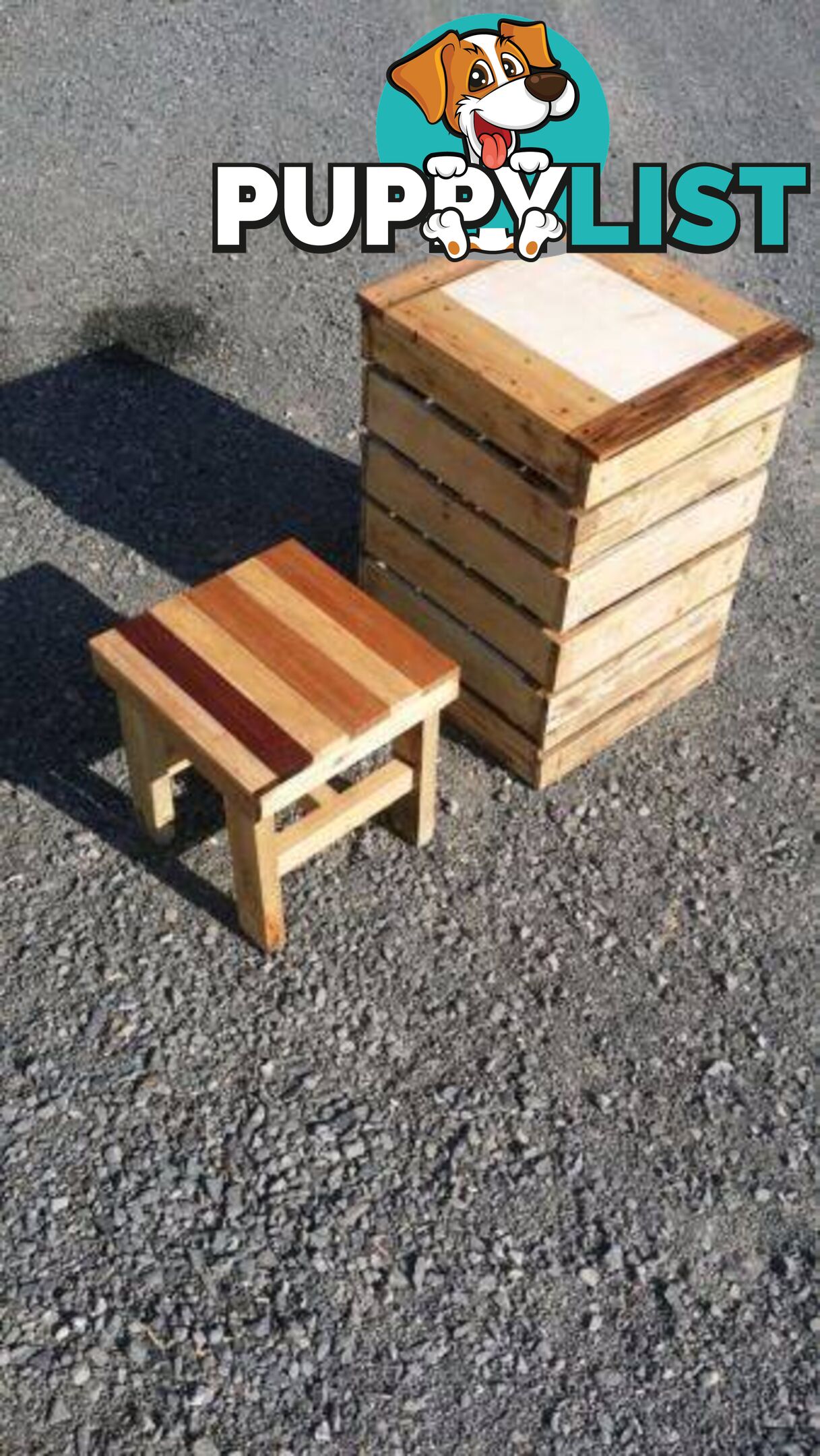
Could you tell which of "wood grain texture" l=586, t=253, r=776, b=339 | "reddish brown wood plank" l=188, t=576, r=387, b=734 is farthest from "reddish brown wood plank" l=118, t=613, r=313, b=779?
"wood grain texture" l=586, t=253, r=776, b=339

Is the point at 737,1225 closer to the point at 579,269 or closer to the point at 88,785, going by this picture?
the point at 88,785

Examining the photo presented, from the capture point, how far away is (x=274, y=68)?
8906 millimetres

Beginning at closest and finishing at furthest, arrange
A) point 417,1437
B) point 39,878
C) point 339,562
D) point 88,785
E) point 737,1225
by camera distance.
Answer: point 417,1437 → point 737,1225 → point 39,878 → point 88,785 → point 339,562

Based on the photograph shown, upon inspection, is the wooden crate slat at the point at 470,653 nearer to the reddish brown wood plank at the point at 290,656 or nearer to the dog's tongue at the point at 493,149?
the reddish brown wood plank at the point at 290,656

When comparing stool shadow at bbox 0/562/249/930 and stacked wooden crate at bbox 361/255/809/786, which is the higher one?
stacked wooden crate at bbox 361/255/809/786

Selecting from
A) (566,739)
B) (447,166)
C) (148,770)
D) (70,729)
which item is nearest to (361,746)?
(148,770)

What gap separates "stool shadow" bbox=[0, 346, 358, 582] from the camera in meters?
5.61

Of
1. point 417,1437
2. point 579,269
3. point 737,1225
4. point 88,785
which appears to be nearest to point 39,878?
point 88,785

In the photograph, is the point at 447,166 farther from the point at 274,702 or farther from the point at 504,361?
the point at 274,702

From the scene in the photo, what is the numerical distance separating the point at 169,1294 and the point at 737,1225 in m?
1.46

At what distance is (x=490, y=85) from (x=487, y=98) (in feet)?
0.34

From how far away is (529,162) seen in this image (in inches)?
304

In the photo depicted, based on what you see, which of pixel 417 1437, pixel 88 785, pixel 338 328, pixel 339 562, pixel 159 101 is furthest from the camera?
pixel 159 101

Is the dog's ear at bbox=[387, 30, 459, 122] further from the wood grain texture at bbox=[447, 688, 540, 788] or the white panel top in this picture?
the wood grain texture at bbox=[447, 688, 540, 788]
